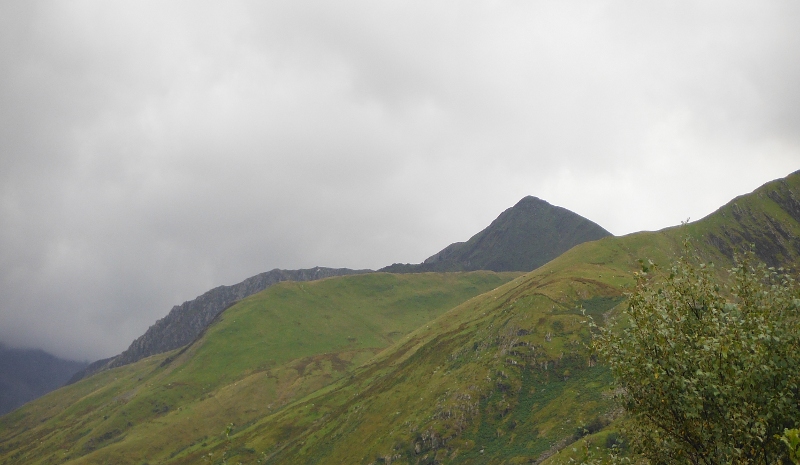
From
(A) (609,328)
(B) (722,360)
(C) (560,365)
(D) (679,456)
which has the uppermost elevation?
(A) (609,328)

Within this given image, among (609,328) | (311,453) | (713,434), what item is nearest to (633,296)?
(609,328)

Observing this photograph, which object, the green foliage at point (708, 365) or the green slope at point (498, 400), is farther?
the green slope at point (498, 400)

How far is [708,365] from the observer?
59.7ft

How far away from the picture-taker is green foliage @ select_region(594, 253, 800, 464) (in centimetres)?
1727

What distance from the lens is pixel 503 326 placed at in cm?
18512

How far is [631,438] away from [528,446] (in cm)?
11473

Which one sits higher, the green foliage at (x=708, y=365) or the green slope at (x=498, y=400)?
the green foliage at (x=708, y=365)

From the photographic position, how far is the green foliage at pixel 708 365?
17266 millimetres

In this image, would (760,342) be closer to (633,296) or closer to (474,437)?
(633,296)

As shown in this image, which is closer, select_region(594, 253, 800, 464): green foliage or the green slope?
select_region(594, 253, 800, 464): green foliage

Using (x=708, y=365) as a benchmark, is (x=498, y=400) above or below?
below

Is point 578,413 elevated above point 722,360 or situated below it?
below

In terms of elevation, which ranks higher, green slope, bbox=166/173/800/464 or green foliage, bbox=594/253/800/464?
green foliage, bbox=594/253/800/464

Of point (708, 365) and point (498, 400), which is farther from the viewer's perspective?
point (498, 400)
